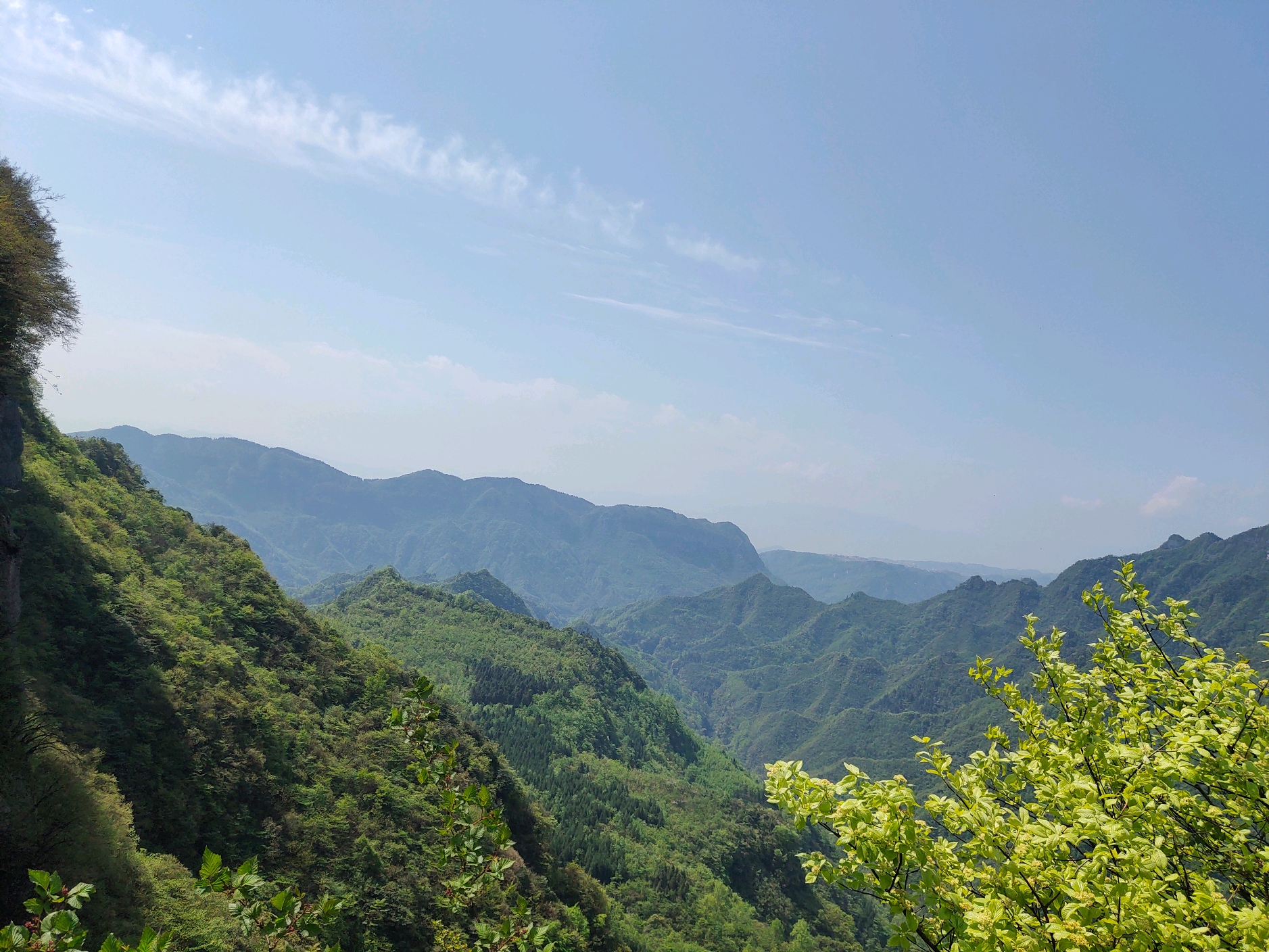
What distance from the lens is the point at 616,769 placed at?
Result: 117 m

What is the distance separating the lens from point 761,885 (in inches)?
3654

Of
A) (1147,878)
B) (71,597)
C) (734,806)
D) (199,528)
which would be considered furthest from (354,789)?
(734,806)

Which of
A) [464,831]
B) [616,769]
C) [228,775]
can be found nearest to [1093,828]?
[464,831]

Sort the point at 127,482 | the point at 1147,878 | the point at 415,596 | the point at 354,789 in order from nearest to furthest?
the point at 1147,878 → the point at 354,789 → the point at 127,482 → the point at 415,596

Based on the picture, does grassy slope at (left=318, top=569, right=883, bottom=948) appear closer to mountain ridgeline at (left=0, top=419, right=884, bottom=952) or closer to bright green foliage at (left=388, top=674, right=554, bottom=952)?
mountain ridgeline at (left=0, top=419, right=884, bottom=952)

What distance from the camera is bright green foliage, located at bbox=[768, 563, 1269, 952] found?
584 centimetres

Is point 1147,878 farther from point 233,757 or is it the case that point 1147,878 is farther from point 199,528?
point 199,528

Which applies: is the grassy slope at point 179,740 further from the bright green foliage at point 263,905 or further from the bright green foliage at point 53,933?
the bright green foliage at point 53,933

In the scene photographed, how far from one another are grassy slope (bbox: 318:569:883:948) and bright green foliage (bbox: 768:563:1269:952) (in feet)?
196

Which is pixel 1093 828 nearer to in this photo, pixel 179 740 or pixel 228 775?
pixel 179 740

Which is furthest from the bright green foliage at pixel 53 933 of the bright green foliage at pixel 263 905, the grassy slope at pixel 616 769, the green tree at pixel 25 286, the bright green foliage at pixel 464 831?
the grassy slope at pixel 616 769

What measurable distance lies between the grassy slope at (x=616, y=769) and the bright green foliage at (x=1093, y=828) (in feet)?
196

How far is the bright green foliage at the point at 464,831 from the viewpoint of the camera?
16.0 ft

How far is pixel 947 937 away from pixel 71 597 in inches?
1649
